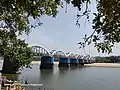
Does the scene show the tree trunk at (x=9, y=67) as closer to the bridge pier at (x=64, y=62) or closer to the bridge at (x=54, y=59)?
the bridge at (x=54, y=59)

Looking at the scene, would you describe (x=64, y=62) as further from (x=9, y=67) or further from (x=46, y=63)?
(x=9, y=67)

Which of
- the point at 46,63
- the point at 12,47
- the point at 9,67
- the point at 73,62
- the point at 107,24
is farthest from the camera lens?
the point at 73,62

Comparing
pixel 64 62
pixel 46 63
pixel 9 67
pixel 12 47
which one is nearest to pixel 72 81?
pixel 9 67

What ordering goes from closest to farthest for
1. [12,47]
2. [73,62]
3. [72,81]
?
[12,47], [72,81], [73,62]

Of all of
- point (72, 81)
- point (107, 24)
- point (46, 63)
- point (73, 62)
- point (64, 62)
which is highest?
point (73, 62)

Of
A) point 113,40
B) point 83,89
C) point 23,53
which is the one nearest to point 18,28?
point 113,40

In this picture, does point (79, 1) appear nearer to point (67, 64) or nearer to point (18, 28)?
point (18, 28)

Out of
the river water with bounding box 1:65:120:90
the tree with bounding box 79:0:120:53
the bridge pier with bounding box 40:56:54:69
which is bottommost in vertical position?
the river water with bounding box 1:65:120:90

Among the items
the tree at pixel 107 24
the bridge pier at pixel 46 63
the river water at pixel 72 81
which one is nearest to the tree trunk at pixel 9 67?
the river water at pixel 72 81

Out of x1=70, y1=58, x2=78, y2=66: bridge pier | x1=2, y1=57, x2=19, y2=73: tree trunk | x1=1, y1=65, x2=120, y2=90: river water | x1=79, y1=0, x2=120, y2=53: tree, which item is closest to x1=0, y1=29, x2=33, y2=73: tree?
x1=79, y1=0, x2=120, y2=53: tree

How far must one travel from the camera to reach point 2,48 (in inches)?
358

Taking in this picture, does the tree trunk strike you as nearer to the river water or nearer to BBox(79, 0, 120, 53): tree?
the river water

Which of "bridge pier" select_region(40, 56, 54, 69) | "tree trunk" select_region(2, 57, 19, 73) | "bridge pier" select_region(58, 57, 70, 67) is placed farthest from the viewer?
"bridge pier" select_region(58, 57, 70, 67)

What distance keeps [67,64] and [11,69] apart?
64.7 m
